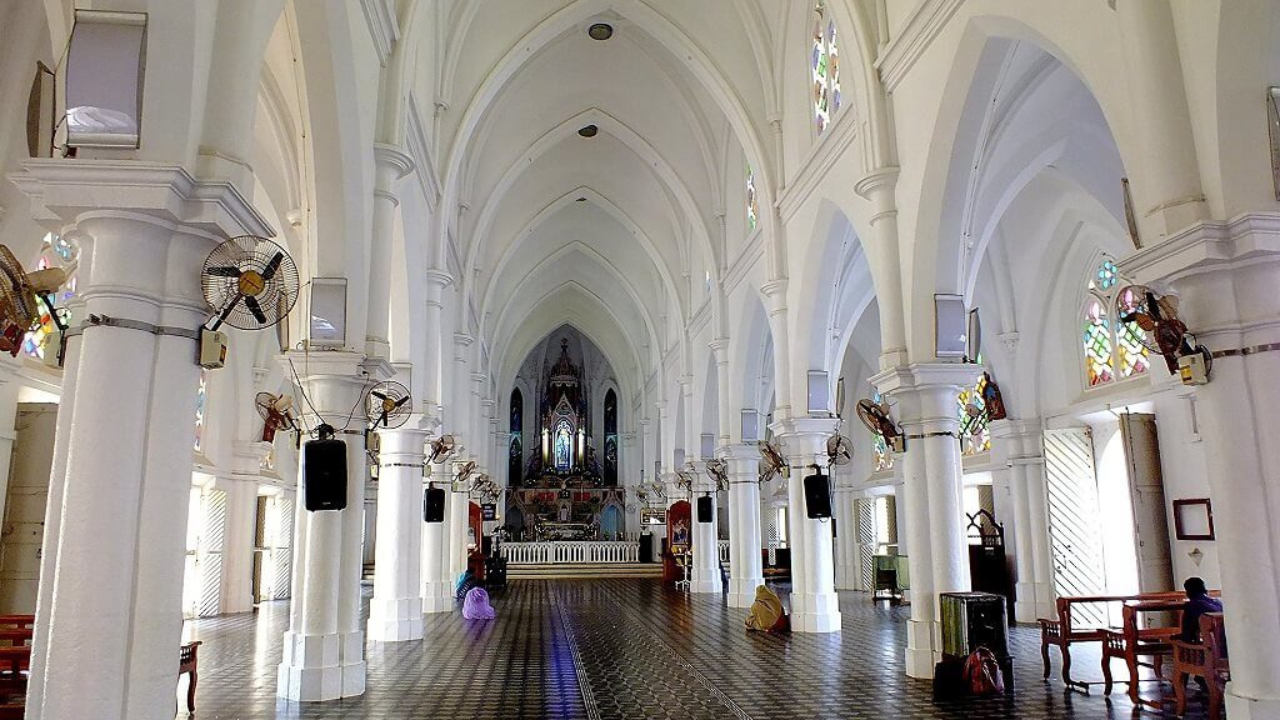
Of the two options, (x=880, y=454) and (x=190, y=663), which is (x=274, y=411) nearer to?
(x=190, y=663)

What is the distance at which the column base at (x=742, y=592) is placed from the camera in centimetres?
1797

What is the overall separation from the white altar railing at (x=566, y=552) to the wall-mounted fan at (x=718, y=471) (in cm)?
902

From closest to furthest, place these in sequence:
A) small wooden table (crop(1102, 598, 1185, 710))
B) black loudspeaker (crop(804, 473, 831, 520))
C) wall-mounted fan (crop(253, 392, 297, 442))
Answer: small wooden table (crop(1102, 598, 1185, 710)), wall-mounted fan (crop(253, 392, 297, 442)), black loudspeaker (crop(804, 473, 831, 520))

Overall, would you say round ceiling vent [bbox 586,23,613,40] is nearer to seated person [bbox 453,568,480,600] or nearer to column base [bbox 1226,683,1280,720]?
seated person [bbox 453,568,480,600]

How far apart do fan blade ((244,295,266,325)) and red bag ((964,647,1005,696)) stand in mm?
7006

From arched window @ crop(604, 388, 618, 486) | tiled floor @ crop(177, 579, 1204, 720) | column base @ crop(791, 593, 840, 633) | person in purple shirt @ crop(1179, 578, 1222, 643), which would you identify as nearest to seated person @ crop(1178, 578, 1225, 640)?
person in purple shirt @ crop(1179, 578, 1222, 643)

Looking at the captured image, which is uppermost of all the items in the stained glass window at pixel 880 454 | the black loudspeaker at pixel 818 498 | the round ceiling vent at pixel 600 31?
the round ceiling vent at pixel 600 31

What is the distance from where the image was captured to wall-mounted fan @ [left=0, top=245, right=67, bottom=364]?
6.12 metres

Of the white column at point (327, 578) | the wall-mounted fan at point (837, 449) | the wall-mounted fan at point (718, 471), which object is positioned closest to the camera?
the white column at point (327, 578)

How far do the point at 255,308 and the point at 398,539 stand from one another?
8.05m

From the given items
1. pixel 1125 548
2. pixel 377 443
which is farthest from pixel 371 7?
pixel 1125 548

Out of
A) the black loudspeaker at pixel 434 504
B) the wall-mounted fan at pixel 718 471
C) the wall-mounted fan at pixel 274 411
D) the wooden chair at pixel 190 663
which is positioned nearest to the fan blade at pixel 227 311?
the wooden chair at pixel 190 663

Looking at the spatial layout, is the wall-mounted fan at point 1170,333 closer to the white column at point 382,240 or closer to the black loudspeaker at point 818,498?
the white column at point 382,240

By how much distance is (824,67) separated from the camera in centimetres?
1357
